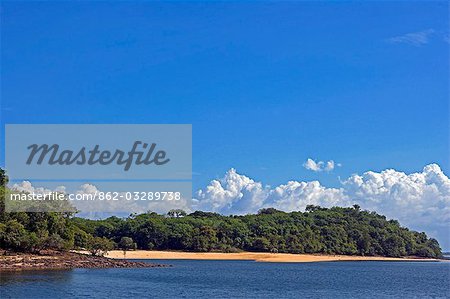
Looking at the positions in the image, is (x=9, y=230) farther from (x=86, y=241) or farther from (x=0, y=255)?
(x=86, y=241)

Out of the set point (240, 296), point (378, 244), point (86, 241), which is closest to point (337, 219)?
point (378, 244)

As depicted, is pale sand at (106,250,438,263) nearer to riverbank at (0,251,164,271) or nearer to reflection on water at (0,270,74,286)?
riverbank at (0,251,164,271)

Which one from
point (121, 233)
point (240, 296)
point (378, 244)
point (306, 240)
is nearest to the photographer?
point (240, 296)

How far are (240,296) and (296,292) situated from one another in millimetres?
7741

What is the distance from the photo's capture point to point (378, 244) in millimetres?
184000

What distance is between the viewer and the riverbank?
7444 centimetres

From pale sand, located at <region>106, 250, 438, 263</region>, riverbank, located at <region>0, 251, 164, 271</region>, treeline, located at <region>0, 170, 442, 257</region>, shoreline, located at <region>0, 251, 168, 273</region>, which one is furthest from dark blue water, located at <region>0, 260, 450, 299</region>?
pale sand, located at <region>106, 250, 438, 263</region>

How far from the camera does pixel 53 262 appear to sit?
80000 millimetres

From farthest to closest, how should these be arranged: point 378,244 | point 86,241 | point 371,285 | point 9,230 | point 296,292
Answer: point 378,244 → point 86,241 → point 9,230 → point 371,285 → point 296,292

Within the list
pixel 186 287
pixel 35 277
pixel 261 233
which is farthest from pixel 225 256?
pixel 35 277

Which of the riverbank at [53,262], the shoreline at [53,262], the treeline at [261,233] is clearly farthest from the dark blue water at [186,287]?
the treeline at [261,233]

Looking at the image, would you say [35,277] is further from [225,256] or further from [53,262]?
[225,256]

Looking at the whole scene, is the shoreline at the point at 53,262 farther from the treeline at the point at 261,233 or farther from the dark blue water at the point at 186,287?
the treeline at the point at 261,233

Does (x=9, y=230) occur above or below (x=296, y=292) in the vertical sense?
above
